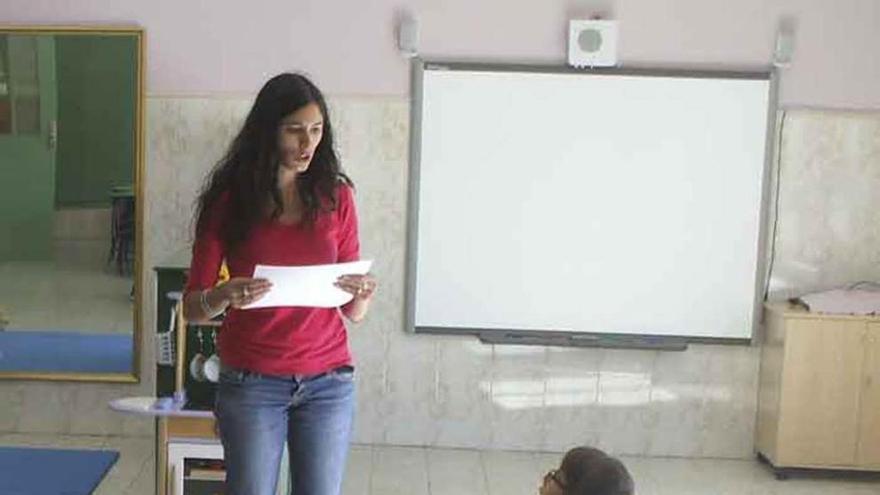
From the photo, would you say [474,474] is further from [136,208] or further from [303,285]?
[303,285]

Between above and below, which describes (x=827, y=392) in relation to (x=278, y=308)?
below

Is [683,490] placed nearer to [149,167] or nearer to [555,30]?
[555,30]

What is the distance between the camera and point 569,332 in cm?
470

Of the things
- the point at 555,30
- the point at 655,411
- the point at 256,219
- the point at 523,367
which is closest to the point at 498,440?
the point at 523,367

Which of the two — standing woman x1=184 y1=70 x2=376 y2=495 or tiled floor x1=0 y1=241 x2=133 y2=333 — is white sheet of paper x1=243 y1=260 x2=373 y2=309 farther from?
tiled floor x1=0 y1=241 x2=133 y2=333

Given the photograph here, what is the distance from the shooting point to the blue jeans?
221 centimetres

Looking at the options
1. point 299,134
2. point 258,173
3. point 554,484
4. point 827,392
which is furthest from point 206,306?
point 827,392

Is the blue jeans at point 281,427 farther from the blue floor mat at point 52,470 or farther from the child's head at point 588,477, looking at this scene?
the blue floor mat at point 52,470

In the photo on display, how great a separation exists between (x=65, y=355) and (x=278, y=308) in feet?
9.29

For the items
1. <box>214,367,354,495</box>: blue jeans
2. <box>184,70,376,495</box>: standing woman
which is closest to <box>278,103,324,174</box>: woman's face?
<box>184,70,376,495</box>: standing woman

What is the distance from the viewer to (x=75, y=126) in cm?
459

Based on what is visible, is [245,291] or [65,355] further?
[65,355]

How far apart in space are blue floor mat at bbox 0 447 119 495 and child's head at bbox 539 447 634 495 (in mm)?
2294

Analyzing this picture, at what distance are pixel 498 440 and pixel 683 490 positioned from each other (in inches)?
32.8
